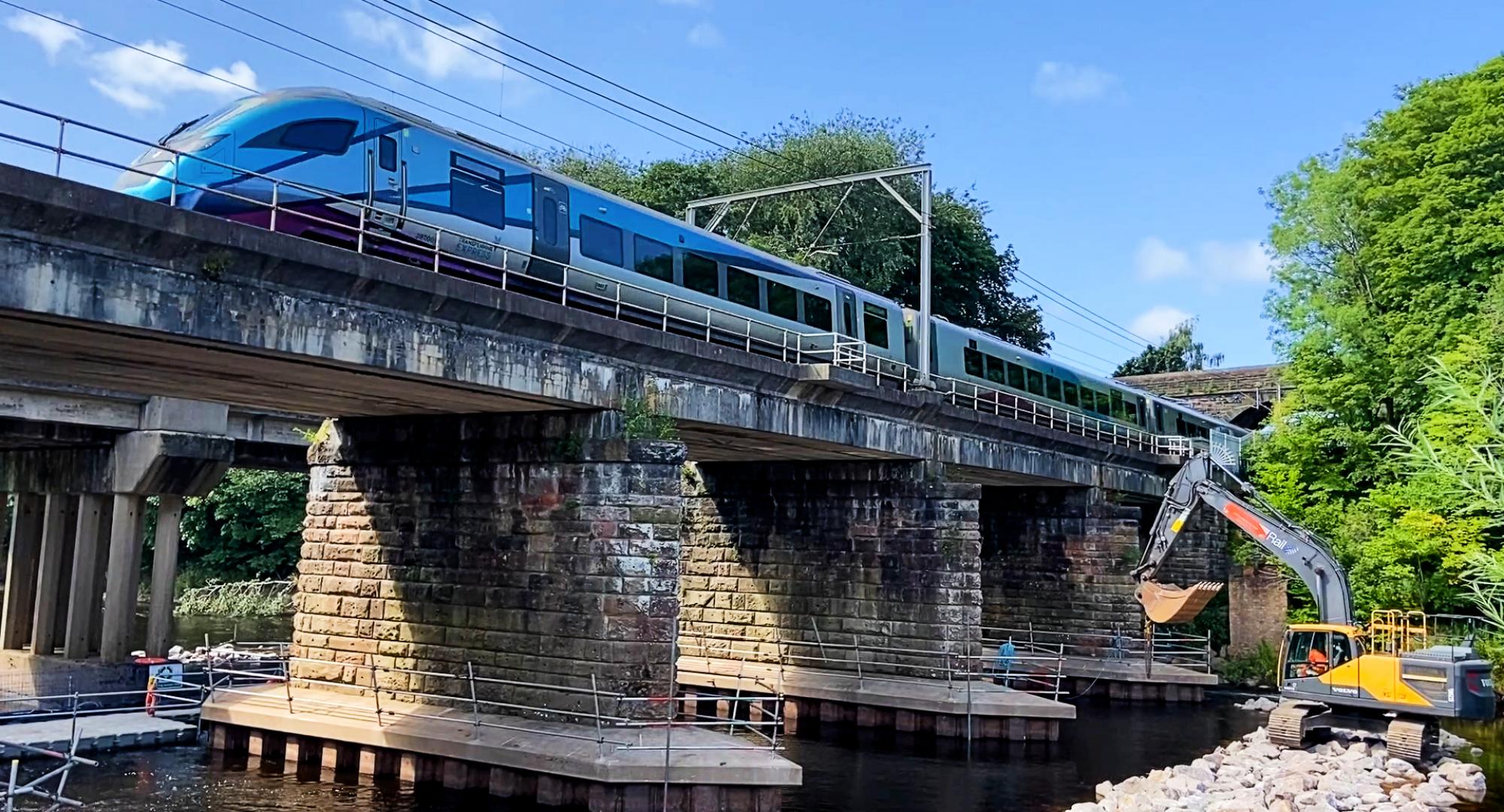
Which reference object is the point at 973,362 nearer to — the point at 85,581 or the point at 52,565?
the point at 85,581

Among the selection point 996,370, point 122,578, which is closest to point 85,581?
point 122,578

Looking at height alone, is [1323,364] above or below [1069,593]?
above

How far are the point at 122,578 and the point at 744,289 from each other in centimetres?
1539

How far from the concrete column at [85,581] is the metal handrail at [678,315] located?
14.9m

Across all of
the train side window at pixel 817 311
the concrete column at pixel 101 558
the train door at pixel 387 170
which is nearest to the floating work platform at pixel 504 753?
the train door at pixel 387 170

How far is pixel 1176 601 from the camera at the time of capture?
880 inches

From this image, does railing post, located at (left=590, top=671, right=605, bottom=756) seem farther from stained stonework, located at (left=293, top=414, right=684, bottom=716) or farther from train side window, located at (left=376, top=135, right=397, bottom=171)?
train side window, located at (left=376, top=135, right=397, bottom=171)

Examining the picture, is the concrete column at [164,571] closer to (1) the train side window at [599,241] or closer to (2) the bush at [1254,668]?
(1) the train side window at [599,241]

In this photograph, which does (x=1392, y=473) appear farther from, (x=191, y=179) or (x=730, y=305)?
(x=191, y=179)

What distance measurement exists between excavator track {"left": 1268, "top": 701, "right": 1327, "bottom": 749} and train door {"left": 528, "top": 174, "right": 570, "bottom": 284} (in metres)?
14.0

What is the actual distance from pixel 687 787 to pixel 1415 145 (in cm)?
2985

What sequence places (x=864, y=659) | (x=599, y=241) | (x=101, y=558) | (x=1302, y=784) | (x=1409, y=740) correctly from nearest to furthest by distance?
(x=1302, y=784) → (x=1409, y=740) → (x=599, y=241) → (x=864, y=659) → (x=101, y=558)

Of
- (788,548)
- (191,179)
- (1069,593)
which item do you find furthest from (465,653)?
(1069,593)

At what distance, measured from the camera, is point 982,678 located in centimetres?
2511
